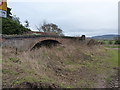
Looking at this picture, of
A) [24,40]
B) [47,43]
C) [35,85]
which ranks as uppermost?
[24,40]

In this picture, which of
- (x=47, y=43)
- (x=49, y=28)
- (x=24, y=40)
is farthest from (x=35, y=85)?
(x=49, y=28)

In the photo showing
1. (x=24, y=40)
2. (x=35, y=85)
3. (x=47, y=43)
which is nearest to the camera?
(x=35, y=85)

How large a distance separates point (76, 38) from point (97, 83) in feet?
43.8

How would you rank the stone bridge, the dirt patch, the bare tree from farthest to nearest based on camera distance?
the bare tree → the stone bridge → the dirt patch

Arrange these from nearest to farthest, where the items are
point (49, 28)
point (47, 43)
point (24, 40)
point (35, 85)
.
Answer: point (35, 85), point (24, 40), point (47, 43), point (49, 28)

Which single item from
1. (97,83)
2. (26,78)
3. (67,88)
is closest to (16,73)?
(26,78)

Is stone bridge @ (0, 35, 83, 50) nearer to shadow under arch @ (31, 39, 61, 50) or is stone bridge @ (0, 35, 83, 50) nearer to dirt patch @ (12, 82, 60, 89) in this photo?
shadow under arch @ (31, 39, 61, 50)

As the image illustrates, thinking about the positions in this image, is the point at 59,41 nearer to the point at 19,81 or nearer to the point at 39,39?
the point at 39,39

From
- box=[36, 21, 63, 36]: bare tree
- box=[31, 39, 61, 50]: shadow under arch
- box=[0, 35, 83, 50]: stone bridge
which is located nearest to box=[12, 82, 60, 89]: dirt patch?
box=[0, 35, 83, 50]: stone bridge

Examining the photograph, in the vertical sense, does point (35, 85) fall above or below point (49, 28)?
below

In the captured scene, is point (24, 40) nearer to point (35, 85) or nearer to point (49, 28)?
point (35, 85)

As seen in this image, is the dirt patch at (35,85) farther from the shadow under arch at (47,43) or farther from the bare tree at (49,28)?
the bare tree at (49,28)

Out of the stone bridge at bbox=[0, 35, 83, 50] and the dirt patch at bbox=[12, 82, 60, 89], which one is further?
the stone bridge at bbox=[0, 35, 83, 50]

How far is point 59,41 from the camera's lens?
57.4ft
